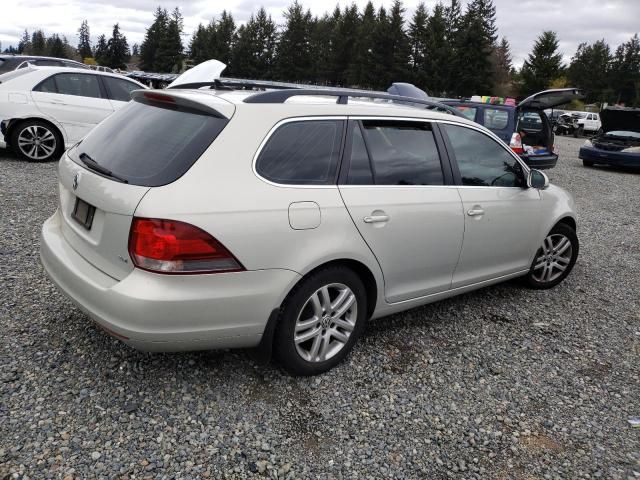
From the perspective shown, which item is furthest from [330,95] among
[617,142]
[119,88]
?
[617,142]

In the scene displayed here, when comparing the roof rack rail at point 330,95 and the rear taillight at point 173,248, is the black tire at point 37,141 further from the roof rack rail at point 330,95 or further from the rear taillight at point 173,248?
the rear taillight at point 173,248

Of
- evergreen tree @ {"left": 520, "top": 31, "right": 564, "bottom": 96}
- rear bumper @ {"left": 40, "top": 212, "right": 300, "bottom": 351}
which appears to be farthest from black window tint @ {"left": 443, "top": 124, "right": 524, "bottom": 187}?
evergreen tree @ {"left": 520, "top": 31, "right": 564, "bottom": 96}

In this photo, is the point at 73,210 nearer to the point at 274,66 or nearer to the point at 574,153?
the point at 574,153

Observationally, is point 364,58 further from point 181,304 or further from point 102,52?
point 181,304

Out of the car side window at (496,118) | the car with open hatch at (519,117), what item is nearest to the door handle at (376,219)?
the car with open hatch at (519,117)

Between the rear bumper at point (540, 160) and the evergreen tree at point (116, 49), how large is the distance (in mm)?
90163

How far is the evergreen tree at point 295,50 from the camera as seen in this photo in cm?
6938

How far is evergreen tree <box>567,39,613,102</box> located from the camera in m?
74.2

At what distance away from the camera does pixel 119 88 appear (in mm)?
9406

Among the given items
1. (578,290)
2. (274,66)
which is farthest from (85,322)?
(274,66)

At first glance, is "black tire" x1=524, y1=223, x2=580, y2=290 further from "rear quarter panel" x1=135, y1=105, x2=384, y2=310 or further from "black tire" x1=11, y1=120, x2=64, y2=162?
"black tire" x1=11, y1=120, x2=64, y2=162

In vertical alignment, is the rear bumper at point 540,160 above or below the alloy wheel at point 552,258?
above

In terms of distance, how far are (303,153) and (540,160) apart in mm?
9895

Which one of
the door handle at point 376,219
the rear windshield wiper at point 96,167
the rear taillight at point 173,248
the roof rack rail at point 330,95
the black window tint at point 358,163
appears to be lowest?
the rear taillight at point 173,248
